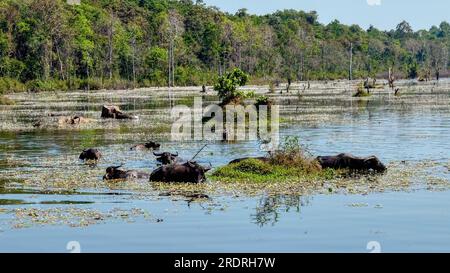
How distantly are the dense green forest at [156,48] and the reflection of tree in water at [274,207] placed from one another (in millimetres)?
83168

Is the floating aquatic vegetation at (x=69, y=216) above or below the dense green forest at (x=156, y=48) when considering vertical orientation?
below

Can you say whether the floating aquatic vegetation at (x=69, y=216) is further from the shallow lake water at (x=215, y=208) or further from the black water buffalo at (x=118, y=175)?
the black water buffalo at (x=118, y=175)

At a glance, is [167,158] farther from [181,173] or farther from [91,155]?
[181,173]

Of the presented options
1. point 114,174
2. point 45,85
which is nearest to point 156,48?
point 45,85

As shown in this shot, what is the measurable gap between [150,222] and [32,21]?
10206cm

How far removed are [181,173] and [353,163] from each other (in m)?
5.50

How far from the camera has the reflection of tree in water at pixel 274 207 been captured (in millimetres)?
17094

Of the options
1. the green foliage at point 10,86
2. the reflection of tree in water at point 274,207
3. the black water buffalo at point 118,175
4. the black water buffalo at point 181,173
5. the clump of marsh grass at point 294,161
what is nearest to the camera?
the reflection of tree in water at point 274,207

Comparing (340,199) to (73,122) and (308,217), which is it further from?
(73,122)

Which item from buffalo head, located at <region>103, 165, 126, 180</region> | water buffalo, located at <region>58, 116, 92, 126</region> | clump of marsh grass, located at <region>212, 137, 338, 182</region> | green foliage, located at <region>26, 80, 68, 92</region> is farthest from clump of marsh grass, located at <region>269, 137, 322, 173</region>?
green foliage, located at <region>26, 80, 68, 92</region>

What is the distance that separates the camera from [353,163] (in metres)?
24.0

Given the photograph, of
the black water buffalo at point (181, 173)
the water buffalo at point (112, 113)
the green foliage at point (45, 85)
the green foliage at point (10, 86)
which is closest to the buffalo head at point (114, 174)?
the black water buffalo at point (181, 173)

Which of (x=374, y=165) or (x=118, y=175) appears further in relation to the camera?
(x=374, y=165)
